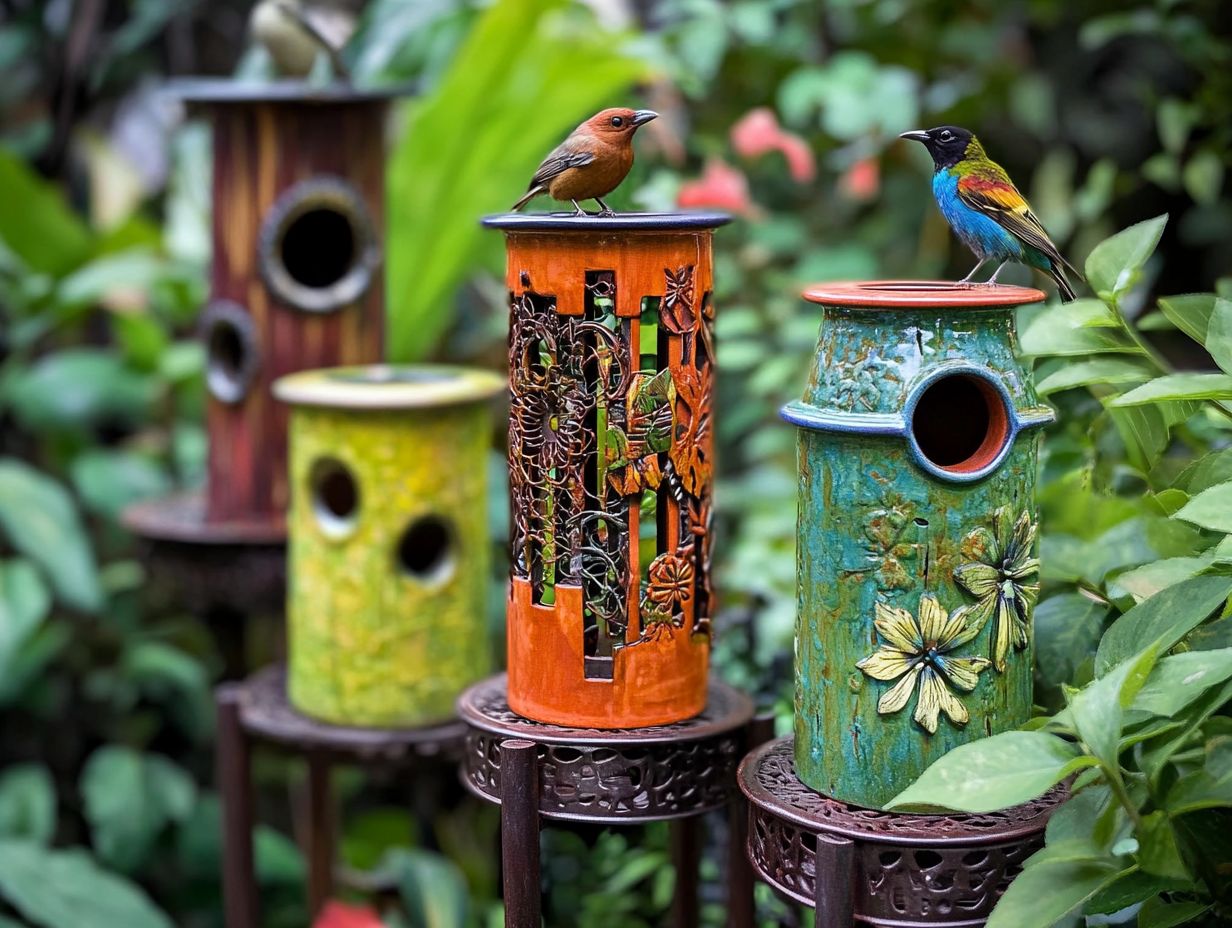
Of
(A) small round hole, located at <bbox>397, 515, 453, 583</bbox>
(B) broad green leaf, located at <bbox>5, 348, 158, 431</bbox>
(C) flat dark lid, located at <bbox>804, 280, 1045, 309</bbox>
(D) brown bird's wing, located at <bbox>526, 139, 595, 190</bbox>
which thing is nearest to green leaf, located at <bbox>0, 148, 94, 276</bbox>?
(B) broad green leaf, located at <bbox>5, 348, 158, 431</bbox>

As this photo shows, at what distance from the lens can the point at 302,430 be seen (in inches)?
84.5

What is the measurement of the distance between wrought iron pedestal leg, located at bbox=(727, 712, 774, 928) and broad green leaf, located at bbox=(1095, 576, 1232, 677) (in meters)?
0.52

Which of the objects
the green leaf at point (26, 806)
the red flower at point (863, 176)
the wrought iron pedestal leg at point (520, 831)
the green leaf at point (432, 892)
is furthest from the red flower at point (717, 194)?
the green leaf at point (26, 806)

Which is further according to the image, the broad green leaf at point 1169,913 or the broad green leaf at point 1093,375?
the broad green leaf at point 1093,375

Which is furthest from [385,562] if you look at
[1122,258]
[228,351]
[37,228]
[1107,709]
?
[37,228]

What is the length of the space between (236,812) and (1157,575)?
1.50 m

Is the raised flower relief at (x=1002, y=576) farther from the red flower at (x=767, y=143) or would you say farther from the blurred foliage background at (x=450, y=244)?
the red flower at (x=767, y=143)

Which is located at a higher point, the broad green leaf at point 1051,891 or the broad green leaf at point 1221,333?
the broad green leaf at point 1221,333

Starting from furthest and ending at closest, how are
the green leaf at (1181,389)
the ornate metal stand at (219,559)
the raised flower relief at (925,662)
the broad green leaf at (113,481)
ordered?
1. the broad green leaf at (113,481)
2. the ornate metal stand at (219,559)
3. the raised flower relief at (925,662)
4. the green leaf at (1181,389)

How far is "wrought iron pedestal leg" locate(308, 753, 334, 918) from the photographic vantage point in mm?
2559

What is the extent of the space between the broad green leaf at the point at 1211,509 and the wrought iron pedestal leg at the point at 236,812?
1.51 metres

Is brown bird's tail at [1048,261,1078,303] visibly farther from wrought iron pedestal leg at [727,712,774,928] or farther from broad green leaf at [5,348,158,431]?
broad green leaf at [5,348,158,431]

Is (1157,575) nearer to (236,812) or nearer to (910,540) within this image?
(910,540)

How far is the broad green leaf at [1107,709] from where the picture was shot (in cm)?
115
